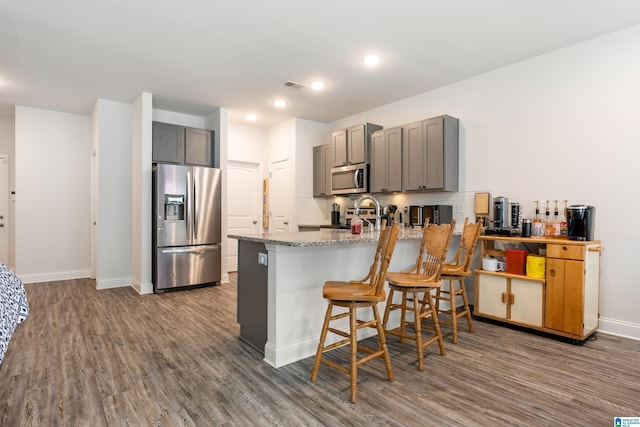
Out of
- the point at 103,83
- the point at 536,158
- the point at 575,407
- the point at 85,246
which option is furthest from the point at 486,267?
the point at 85,246

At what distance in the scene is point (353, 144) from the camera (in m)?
5.51

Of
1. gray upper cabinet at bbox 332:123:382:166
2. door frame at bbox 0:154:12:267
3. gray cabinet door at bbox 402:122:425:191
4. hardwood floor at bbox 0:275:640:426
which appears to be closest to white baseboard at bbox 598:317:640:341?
hardwood floor at bbox 0:275:640:426

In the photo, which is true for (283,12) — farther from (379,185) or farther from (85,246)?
(85,246)

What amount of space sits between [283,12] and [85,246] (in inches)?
210

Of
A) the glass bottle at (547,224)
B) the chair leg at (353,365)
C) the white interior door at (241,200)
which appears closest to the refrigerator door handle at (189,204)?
the white interior door at (241,200)

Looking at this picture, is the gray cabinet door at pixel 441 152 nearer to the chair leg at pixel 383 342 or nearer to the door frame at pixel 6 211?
the chair leg at pixel 383 342

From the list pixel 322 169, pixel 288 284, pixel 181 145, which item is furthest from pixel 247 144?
pixel 288 284

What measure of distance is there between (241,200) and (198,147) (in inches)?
55.3

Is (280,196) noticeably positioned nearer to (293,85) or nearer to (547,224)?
(293,85)

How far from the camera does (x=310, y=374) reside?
8.02 ft

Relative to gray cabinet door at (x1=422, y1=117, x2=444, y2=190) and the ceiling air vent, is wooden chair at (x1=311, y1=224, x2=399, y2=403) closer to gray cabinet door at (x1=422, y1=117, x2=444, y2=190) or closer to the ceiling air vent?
gray cabinet door at (x1=422, y1=117, x2=444, y2=190)

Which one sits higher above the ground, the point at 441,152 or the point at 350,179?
the point at 441,152

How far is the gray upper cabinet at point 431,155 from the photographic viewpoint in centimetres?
436

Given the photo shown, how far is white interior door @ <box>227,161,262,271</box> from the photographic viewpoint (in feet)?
21.7
